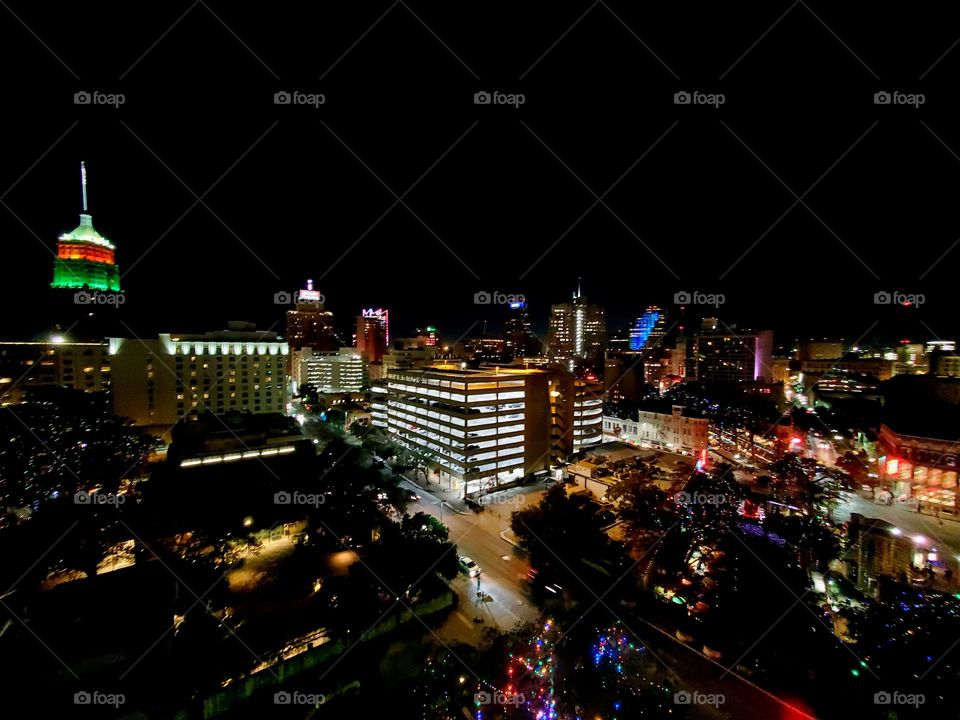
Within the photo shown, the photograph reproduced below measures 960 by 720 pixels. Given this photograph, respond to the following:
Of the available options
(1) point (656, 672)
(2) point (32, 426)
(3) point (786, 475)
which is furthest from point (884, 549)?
(2) point (32, 426)

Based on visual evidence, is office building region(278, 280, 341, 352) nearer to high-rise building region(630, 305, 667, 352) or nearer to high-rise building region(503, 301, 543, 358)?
high-rise building region(503, 301, 543, 358)

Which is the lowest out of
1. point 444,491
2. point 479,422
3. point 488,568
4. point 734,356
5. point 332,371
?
point 444,491

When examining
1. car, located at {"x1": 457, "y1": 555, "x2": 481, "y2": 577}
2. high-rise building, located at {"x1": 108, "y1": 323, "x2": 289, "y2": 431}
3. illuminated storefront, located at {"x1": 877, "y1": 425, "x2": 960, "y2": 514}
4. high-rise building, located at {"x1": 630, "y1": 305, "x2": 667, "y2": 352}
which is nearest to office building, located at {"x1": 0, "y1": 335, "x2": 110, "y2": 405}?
high-rise building, located at {"x1": 108, "y1": 323, "x2": 289, "y2": 431}

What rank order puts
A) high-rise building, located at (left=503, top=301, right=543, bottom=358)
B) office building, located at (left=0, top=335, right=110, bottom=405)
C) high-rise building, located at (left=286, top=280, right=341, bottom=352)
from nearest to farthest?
office building, located at (left=0, top=335, right=110, bottom=405) < high-rise building, located at (left=286, top=280, right=341, bottom=352) < high-rise building, located at (left=503, top=301, right=543, bottom=358)

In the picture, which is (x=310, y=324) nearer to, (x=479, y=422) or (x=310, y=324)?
(x=310, y=324)

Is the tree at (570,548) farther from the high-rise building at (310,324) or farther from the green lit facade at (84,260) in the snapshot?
the high-rise building at (310,324)

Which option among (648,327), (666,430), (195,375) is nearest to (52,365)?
(195,375)

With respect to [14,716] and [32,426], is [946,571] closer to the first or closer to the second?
[14,716]
